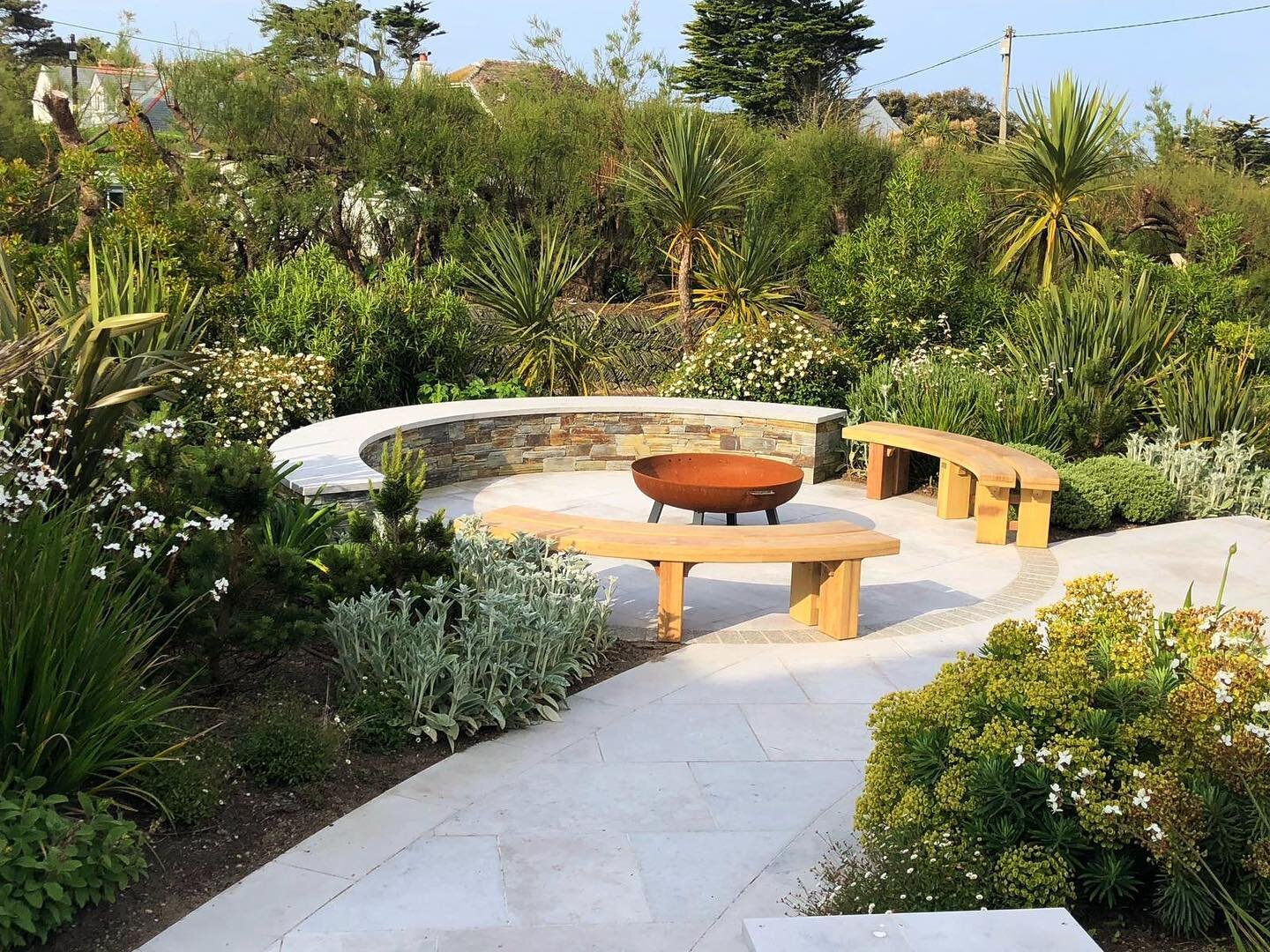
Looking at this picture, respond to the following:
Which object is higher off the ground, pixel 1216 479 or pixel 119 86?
pixel 119 86

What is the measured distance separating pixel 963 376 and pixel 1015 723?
22.1 ft

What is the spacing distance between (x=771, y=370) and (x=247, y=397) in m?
4.44

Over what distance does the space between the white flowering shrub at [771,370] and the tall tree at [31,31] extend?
36.0m

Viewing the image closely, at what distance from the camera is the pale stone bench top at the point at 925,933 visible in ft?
8.46

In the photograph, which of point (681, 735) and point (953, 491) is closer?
point (681, 735)

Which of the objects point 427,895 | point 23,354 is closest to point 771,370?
point 23,354

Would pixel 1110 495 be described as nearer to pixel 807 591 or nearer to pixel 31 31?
pixel 807 591

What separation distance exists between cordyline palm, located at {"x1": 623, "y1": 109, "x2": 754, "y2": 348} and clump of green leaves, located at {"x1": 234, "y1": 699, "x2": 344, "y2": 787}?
8.71m

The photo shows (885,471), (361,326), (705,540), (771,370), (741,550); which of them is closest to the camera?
(741,550)

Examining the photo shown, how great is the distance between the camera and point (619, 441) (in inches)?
395

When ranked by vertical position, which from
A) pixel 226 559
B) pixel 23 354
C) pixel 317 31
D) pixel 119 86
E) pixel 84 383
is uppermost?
pixel 317 31

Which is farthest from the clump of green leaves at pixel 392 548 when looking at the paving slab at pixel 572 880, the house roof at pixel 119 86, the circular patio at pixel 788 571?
the house roof at pixel 119 86

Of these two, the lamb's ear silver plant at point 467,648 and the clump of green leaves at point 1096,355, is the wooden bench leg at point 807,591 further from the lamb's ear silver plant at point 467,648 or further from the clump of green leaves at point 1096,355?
the clump of green leaves at point 1096,355

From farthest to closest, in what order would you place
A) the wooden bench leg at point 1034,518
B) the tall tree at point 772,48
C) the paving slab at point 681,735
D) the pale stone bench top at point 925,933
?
the tall tree at point 772,48, the wooden bench leg at point 1034,518, the paving slab at point 681,735, the pale stone bench top at point 925,933
